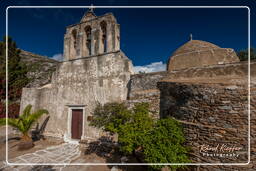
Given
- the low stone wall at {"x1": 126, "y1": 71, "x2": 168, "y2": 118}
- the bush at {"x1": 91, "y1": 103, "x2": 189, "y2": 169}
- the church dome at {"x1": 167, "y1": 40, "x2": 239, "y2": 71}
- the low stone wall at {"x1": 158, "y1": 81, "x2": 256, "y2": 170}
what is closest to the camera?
the low stone wall at {"x1": 158, "y1": 81, "x2": 256, "y2": 170}

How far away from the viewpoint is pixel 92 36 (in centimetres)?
773

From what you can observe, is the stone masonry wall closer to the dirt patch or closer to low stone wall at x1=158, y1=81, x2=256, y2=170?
the dirt patch

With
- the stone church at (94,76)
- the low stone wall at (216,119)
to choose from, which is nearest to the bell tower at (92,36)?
the stone church at (94,76)

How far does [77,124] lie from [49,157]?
2.29 meters

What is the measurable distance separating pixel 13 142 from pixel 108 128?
24.1 feet

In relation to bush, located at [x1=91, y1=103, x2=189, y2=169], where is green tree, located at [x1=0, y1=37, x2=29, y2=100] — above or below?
above

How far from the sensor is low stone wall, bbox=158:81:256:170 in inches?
113

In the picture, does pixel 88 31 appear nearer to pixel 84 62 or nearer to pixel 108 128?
pixel 84 62

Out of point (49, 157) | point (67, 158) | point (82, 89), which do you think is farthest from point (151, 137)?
point (82, 89)

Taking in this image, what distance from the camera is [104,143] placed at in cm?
625

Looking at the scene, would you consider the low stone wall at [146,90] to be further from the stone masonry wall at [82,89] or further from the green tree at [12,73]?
the green tree at [12,73]

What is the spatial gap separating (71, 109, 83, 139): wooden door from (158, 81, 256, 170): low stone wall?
5.93 m

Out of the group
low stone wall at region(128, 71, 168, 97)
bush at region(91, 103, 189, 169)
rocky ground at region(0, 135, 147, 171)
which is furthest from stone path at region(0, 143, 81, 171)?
low stone wall at region(128, 71, 168, 97)

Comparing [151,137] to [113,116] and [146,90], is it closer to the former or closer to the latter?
[113,116]
